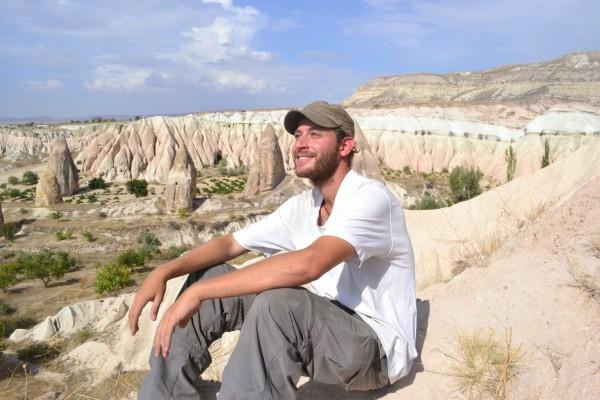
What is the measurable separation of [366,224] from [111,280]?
13090mm

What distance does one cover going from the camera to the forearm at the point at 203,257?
2.43 metres

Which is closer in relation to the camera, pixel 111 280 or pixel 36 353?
pixel 36 353

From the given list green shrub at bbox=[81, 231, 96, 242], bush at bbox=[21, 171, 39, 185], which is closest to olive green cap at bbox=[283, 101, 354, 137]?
green shrub at bbox=[81, 231, 96, 242]

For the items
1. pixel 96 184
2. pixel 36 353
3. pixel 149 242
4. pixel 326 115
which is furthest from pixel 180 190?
pixel 326 115

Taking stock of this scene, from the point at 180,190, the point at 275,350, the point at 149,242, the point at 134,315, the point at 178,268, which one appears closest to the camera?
the point at 275,350

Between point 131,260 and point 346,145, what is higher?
point 346,145

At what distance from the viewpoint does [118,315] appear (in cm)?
1070

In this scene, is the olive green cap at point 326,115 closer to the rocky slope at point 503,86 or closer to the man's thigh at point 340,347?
the man's thigh at point 340,347

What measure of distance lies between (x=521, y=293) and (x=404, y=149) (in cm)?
4413

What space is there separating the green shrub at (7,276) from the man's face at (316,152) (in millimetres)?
15389

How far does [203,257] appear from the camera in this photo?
247 cm

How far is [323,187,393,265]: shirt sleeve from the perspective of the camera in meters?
1.90

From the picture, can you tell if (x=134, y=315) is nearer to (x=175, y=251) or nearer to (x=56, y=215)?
(x=175, y=251)

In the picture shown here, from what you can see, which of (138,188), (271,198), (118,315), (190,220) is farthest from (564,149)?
(118,315)
